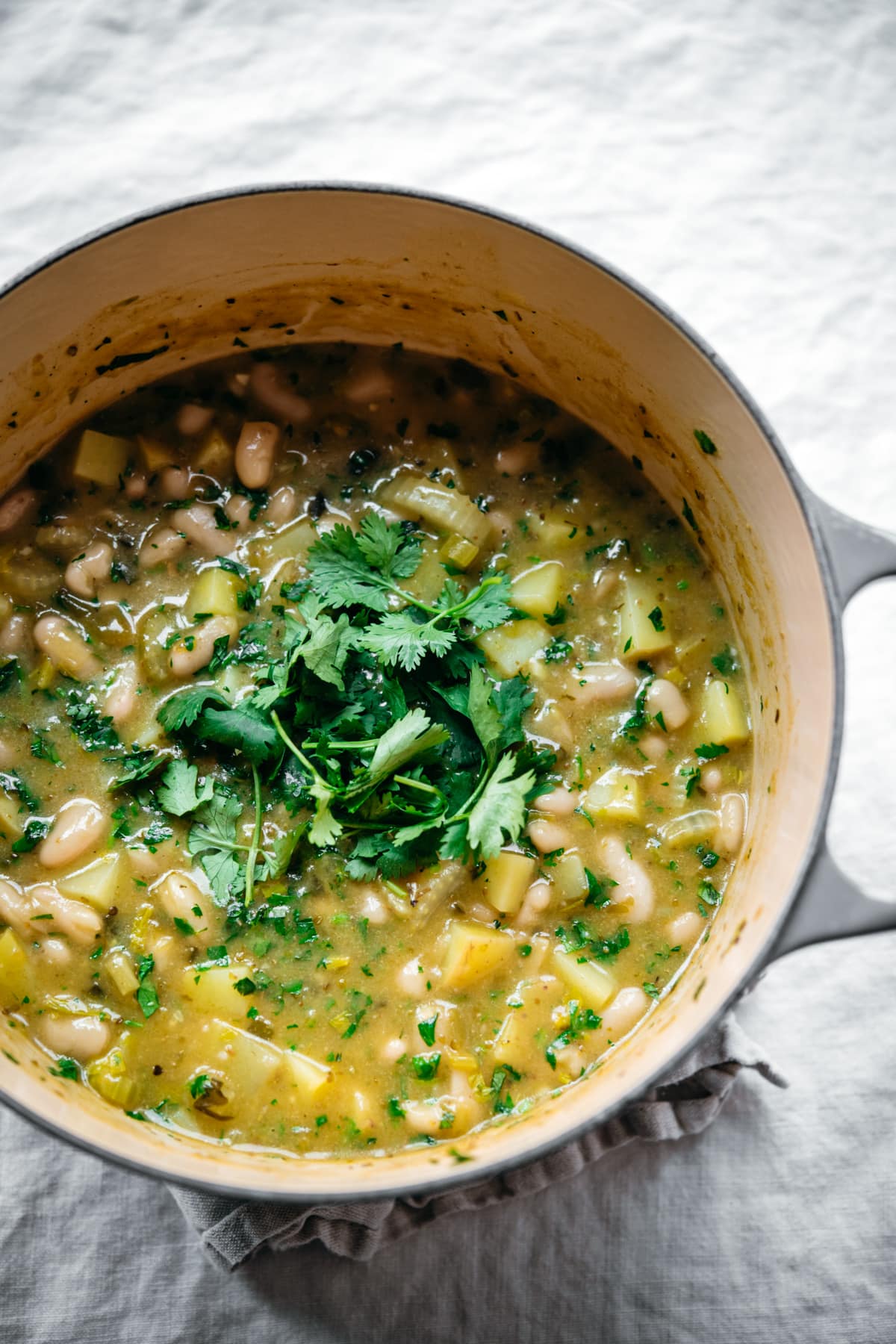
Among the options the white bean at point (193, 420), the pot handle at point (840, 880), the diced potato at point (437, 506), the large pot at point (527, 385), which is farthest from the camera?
the white bean at point (193, 420)

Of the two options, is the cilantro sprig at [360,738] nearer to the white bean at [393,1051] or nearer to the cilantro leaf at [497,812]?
the cilantro leaf at [497,812]

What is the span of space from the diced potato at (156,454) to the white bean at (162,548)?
0.18 m

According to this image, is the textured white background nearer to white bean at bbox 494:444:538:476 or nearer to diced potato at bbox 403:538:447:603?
white bean at bbox 494:444:538:476

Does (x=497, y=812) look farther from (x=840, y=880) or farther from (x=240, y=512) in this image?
(x=240, y=512)

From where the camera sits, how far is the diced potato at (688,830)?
271cm

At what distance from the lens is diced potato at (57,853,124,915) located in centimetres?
265

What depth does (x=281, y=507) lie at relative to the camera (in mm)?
2846

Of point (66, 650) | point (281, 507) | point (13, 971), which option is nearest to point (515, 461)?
point (281, 507)

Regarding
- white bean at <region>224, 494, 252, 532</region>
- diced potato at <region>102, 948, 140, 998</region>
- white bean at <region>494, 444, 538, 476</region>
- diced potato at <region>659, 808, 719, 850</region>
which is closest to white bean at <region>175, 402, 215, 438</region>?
white bean at <region>224, 494, 252, 532</region>

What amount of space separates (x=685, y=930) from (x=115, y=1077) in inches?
51.5

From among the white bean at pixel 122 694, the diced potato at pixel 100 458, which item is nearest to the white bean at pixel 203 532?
the diced potato at pixel 100 458

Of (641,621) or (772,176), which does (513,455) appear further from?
(772,176)

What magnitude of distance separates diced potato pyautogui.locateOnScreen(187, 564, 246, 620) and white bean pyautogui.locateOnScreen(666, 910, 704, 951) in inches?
48.9

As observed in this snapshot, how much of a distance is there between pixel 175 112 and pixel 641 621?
1.89 meters
